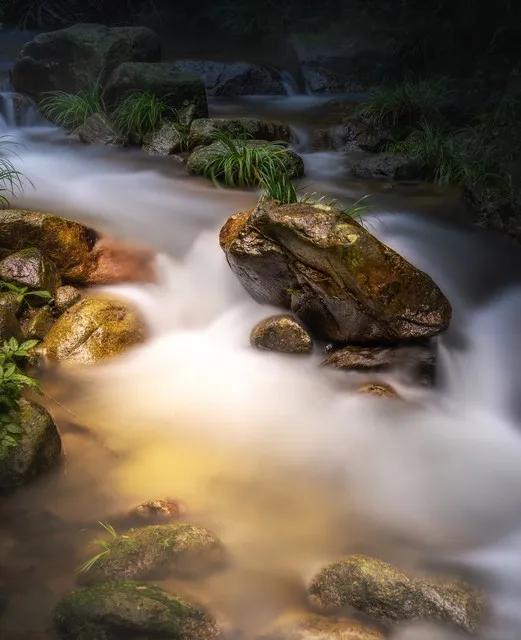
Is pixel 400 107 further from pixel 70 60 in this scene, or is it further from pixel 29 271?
pixel 29 271

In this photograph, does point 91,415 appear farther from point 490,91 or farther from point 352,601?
point 490,91

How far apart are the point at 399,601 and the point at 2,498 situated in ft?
7.03

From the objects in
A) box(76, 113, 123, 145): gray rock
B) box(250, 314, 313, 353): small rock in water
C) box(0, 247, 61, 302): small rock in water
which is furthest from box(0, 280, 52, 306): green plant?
box(76, 113, 123, 145): gray rock

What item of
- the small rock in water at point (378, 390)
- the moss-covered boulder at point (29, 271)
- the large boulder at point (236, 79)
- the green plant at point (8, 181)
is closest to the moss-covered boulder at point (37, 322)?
the moss-covered boulder at point (29, 271)

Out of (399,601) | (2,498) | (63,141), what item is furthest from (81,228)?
(399,601)

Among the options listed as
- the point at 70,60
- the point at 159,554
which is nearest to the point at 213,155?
the point at 70,60

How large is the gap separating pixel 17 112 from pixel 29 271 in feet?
18.4

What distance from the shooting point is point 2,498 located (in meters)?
3.37

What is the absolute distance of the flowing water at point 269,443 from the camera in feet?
10.1

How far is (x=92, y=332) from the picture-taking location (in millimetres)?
4809

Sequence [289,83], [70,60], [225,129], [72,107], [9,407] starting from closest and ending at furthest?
[9,407] < [225,129] < [72,107] < [70,60] < [289,83]

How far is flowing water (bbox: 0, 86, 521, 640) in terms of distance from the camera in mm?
3076

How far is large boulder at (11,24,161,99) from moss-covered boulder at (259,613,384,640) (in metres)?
9.01

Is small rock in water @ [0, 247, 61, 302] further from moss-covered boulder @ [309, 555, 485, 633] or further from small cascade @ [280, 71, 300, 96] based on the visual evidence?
small cascade @ [280, 71, 300, 96]
